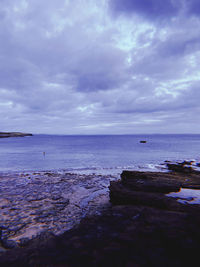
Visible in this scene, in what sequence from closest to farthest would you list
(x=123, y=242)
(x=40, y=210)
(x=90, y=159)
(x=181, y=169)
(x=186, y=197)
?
(x=123, y=242), (x=186, y=197), (x=40, y=210), (x=181, y=169), (x=90, y=159)

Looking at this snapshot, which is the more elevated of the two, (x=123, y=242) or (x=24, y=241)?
(x=123, y=242)

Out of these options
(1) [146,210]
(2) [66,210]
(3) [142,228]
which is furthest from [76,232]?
(2) [66,210]

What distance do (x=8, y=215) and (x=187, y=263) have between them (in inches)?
379

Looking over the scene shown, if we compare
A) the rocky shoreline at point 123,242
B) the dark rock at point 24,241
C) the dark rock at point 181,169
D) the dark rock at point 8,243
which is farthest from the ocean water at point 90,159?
the dark rock at point 8,243

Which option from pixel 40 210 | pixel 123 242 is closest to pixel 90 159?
pixel 40 210

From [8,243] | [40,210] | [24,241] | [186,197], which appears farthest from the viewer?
[40,210]

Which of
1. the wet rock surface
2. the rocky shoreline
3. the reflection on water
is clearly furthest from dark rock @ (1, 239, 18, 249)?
the reflection on water

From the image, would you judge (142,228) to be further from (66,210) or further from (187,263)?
(66,210)

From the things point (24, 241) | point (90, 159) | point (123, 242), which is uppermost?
point (123, 242)

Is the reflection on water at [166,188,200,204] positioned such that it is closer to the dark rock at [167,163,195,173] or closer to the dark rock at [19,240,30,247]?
the dark rock at [19,240,30,247]

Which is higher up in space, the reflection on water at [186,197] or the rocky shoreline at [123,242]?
the rocky shoreline at [123,242]

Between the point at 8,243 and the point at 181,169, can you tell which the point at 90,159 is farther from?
the point at 8,243

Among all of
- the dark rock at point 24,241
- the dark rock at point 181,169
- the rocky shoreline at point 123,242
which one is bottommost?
the dark rock at point 181,169

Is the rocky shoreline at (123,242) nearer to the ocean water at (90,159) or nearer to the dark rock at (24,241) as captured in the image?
the dark rock at (24,241)
